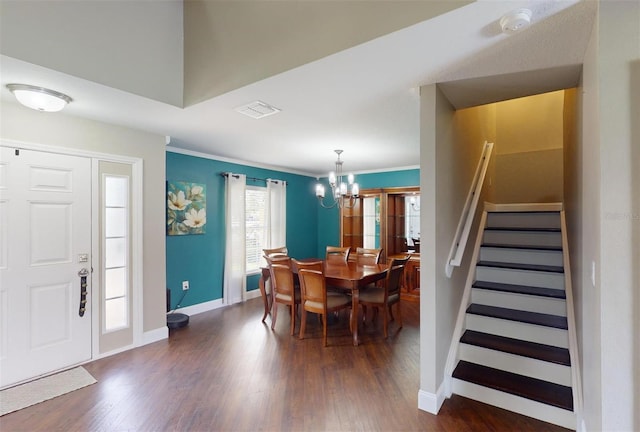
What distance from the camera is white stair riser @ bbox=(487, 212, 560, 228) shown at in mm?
3607

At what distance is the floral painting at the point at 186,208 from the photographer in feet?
14.3

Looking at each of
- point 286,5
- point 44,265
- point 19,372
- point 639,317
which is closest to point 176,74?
point 286,5

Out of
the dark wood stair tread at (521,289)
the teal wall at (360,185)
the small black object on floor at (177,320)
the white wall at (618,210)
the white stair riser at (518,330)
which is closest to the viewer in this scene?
the white wall at (618,210)

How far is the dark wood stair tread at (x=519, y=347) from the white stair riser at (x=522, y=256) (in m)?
0.97

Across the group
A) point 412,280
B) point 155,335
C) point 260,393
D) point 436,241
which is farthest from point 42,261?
point 412,280

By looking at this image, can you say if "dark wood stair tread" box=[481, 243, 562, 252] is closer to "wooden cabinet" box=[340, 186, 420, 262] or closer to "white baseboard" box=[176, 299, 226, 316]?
"wooden cabinet" box=[340, 186, 420, 262]

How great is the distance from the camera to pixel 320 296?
11.6 ft

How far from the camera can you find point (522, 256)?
3.26 meters

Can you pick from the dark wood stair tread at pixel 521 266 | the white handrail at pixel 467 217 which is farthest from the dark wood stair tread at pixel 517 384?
the dark wood stair tread at pixel 521 266

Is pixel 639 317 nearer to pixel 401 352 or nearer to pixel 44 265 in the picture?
pixel 401 352

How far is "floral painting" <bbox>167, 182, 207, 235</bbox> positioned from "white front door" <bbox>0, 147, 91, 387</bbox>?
1304mm

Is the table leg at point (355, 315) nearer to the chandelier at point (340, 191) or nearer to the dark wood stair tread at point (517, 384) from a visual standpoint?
the dark wood stair tread at point (517, 384)

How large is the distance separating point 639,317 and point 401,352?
222 centimetres

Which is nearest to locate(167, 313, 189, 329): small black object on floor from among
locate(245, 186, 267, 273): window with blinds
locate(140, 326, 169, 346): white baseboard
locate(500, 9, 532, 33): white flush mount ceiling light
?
locate(140, 326, 169, 346): white baseboard
